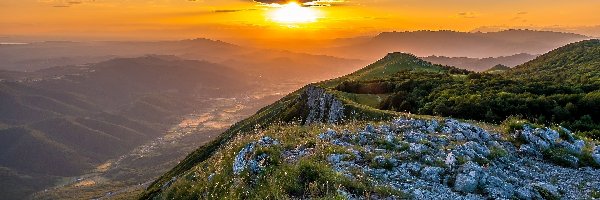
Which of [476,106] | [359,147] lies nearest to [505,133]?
[359,147]

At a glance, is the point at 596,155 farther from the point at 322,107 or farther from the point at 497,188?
the point at 322,107

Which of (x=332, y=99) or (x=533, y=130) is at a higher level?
(x=533, y=130)

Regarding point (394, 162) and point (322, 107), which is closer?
point (394, 162)

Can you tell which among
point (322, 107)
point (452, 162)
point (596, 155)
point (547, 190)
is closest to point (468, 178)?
point (452, 162)

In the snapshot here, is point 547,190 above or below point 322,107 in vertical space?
above

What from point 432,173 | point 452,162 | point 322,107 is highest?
point 452,162

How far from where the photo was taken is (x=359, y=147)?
21.2 metres

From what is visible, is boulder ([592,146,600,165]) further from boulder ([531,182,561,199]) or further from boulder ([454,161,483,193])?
boulder ([454,161,483,193])

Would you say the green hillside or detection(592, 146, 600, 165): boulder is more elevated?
the green hillside

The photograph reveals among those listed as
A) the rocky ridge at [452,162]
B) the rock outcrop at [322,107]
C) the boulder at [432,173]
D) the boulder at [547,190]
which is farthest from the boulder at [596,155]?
the rock outcrop at [322,107]

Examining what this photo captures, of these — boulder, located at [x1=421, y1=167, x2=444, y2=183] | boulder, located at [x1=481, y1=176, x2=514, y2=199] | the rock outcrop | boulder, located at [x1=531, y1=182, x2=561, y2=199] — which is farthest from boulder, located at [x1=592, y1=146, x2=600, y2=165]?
the rock outcrop

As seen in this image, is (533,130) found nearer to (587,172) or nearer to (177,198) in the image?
(587,172)

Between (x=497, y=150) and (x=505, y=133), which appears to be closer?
(x=497, y=150)

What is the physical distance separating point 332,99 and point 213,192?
49767 millimetres
